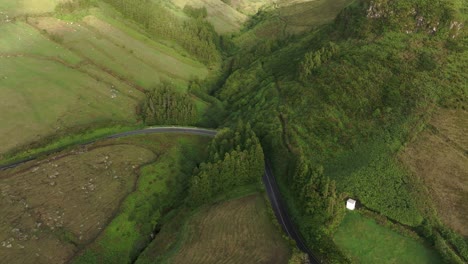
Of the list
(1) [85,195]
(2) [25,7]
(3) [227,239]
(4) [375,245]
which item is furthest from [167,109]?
(2) [25,7]

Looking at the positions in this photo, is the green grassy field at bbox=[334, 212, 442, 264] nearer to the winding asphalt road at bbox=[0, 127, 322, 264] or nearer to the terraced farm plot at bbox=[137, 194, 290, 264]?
the winding asphalt road at bbox=[0, 127, 322, 264]

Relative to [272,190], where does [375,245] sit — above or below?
above

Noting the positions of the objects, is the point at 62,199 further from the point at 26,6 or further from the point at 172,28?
the point at 26,6

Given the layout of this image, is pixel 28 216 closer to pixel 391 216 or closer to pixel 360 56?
pixel 391 216

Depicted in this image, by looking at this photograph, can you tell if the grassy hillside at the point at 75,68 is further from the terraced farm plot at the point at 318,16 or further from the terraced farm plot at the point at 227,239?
the terraced farm plot at the point at 318,16

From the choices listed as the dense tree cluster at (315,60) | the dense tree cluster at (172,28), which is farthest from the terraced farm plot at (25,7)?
the dense tree cluster at (315,60)

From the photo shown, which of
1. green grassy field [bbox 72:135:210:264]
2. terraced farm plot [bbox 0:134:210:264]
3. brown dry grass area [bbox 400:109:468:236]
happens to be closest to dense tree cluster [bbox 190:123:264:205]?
green grassy field [bbox 72:135:210:264]

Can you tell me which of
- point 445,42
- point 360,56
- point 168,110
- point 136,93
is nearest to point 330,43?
point 360,56
